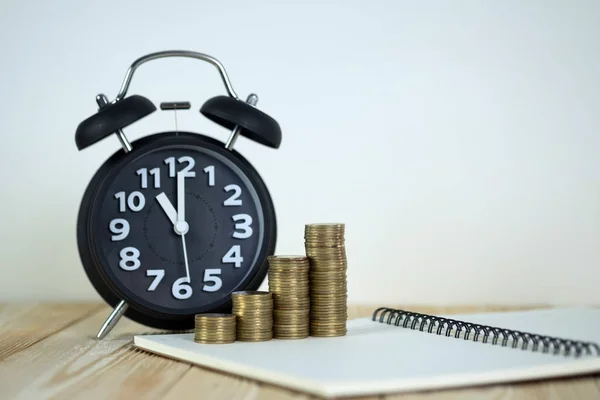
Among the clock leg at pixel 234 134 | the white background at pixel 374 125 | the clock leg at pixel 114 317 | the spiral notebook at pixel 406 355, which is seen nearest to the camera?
the spiral notebook at pixel 406 355

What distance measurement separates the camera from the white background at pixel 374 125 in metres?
3.24

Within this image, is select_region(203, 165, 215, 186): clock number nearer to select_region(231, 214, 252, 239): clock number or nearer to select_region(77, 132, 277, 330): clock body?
select_region(77, 132, 277, 330): clock body

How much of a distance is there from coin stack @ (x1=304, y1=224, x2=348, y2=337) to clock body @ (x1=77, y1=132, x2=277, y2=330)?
275mm

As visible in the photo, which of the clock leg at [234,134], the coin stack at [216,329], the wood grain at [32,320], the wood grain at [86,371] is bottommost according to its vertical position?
the wood grain at [32,320]

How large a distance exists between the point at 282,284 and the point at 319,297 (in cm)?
9

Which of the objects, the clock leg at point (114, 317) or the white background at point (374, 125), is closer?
the clock leg at point (114, 317)

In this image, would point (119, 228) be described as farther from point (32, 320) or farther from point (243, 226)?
point (32, 320)

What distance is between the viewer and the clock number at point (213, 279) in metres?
2.21

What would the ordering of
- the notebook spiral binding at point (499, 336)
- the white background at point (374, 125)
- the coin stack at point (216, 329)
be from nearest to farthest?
1. the notebook spiral binding at point (499, 336)
2. the coin stack at point (216, 329)
3. the white background at point (374, 125)

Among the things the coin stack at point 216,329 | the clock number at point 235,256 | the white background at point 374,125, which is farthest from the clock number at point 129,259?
the white background at point 374,125

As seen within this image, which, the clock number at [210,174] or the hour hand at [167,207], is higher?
the clock number at [210,174]

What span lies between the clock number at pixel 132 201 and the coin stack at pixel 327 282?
0.48 m

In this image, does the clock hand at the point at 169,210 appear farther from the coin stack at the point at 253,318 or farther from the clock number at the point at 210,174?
the coin stack at the point at 253,318

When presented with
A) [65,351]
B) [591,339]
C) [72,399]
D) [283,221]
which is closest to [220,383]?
[72,399]
